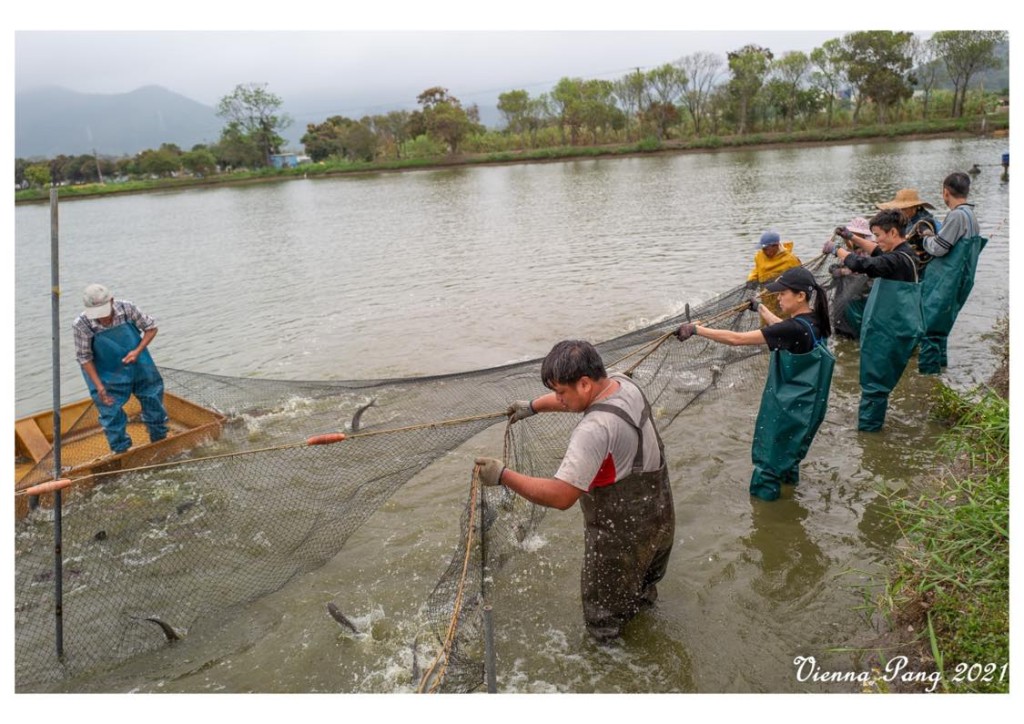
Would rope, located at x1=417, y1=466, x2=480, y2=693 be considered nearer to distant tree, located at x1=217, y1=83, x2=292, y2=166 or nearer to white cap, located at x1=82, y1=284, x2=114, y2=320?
white cap, located at x1=82, y1=284, x2=114, y2=320

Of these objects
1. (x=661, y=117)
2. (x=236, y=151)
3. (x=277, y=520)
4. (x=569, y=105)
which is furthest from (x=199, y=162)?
(x=277, y=520)

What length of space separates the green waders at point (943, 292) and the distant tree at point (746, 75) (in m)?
56.2

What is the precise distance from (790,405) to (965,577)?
1493mm

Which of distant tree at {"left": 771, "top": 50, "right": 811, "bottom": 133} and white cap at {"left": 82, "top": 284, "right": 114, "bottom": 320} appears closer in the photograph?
white cap at {"left": 82, "top": 284, "right": 114, "bottom": 320}

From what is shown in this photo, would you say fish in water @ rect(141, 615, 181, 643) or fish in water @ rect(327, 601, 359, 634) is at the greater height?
fish in water @ rect(327, 601, 359, 634)

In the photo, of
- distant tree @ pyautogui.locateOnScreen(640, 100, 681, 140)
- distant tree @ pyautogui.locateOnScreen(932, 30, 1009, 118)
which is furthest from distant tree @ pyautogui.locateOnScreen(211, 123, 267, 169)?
distant tree @ pyautogui.locateOnScreen(932, 30, 1009, 118)

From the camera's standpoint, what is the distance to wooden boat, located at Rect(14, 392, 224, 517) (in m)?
5.92

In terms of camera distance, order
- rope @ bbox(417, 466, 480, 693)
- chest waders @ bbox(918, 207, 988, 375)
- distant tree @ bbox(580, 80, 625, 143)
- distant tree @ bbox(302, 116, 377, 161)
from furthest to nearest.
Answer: distant tree @ bbox(302, 116, 377, 161)
distant tree @ bbox(580, 80, 625, 143)
chest waders @ bbox(918, 207, 988, 375)
rope @ bbox(417, 466, 480, 693)

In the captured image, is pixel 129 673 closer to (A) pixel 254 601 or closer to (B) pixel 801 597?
(A) pixel 254 601

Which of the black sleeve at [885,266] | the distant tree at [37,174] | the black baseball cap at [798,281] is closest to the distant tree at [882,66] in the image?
the black sleeve at [885,266]

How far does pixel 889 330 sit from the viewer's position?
5.38 m

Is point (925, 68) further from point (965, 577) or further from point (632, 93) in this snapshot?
point (965, 577)

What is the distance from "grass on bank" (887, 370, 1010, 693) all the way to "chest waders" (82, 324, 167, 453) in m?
6.54

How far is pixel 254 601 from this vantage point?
4.37m
